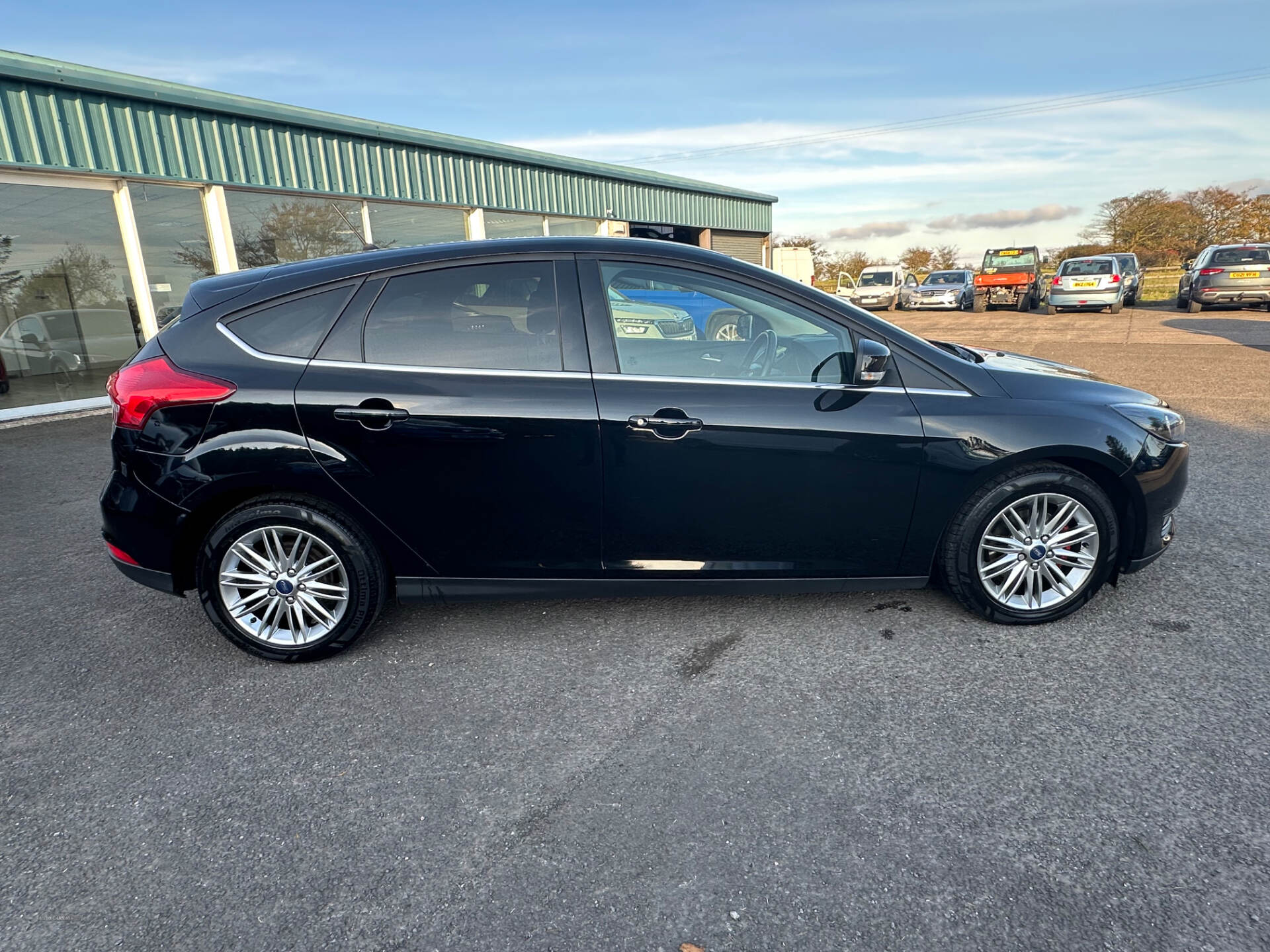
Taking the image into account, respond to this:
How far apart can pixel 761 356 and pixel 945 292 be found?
89.2ft

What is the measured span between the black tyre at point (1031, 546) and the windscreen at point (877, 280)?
1128 inches

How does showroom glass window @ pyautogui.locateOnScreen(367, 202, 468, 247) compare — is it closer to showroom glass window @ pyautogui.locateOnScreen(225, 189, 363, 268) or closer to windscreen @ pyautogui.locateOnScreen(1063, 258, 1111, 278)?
showroom glass window @ pyautogui.locateOnScreen(225, 189, 363, 268)

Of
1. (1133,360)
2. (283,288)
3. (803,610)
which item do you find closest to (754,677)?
(803,610)

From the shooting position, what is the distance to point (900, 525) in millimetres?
3193

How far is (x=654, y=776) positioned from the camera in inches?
95.6

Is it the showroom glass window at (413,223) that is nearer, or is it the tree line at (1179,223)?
the showroom glass window at (413,223)

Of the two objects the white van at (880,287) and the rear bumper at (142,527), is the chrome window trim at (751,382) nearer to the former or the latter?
the rear bumper at (142,527)

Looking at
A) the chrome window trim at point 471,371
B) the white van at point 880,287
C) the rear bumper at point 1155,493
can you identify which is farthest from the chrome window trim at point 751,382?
the white van at point 880,287

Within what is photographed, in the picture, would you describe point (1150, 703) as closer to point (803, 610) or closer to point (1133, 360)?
point (803, 610)

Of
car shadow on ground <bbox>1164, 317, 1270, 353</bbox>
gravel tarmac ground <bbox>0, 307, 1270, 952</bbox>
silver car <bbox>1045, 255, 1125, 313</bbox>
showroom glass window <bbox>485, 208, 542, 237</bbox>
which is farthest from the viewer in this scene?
silver car <bbox>1045, 255, 1125, 313</bbox>

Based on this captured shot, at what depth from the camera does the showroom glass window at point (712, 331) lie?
10.3 ft

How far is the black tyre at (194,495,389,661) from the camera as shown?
310cm

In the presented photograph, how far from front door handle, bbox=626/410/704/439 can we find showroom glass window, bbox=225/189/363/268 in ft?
32.7

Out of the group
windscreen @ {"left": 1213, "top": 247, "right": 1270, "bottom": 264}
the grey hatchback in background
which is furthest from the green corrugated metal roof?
windscreen @ {"left": 1213, "top": 247, "right": 1270, "bottom": 264}
